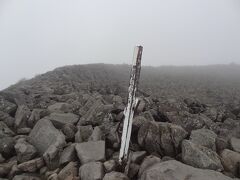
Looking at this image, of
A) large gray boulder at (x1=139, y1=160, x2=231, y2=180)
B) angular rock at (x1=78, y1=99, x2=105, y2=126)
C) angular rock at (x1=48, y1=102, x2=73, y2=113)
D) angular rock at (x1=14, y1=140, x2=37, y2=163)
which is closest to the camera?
large gray boulder at (x1=139, y1=160, x2=231, y2=180)

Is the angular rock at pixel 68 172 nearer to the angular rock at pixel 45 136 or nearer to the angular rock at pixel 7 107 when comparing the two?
the angular rock at pixel 45 136

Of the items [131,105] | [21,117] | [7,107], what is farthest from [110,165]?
[7,107]

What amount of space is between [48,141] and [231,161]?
364 cm

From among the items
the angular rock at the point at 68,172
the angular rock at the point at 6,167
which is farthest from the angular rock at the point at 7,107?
the angular rock at the point at 68,172

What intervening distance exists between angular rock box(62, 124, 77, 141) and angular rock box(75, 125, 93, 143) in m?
0.12

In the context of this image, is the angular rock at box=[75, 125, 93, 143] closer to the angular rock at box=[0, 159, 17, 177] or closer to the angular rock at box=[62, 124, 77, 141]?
the angular rock at box=[62, 124, 77, 141]

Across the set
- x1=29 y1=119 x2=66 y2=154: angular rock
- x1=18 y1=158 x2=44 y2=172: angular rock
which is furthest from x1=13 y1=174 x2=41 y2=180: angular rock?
x1=29 y1=119 x2=66 y2=154: angular rock

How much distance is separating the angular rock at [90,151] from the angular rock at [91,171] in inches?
10.2

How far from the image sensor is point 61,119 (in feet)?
22.3

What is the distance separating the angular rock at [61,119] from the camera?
6617mm

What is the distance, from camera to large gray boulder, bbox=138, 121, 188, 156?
17.9 feet

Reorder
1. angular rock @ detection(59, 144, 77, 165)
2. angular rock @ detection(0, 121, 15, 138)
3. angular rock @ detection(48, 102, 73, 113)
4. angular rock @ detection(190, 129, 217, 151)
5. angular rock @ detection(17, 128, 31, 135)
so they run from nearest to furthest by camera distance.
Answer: angular rock @ detection(59, 144, 77, 165), angular rock @ detection(190, 129, 217, 151), angular rock @ detection(0, 121, 15, 138), angular rock @ detection(17, 128, 31, 135), angular rock @ detection(48, 102, 73, 113)

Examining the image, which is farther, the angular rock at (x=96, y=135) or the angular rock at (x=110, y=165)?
the angular rock at (x=96, y=135)

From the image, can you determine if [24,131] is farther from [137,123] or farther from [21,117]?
[137,123]
